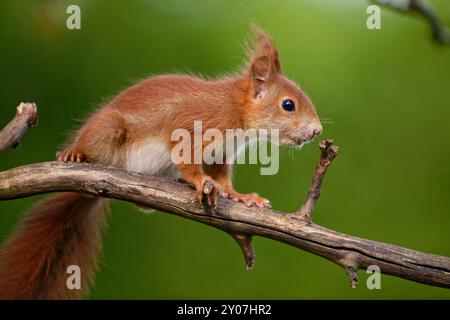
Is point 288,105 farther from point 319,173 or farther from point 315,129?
point 319,173

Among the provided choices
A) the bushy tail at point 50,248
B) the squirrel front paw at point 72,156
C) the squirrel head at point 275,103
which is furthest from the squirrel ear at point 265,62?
the bushy tail at point 50,248

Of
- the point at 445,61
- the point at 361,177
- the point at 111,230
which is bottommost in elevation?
the point at 111,230

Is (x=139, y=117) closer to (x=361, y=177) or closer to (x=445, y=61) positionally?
(x=361, y=177)

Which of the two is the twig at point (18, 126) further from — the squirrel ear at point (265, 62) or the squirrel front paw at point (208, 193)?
the squirrel ear at point (265, 62)

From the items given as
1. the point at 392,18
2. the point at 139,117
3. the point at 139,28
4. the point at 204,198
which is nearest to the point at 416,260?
the point at 204,198

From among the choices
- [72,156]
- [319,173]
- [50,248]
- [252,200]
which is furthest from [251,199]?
[50,248]

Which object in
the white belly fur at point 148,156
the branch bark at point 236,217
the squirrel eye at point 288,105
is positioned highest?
the squirrel eye at point 288,105
